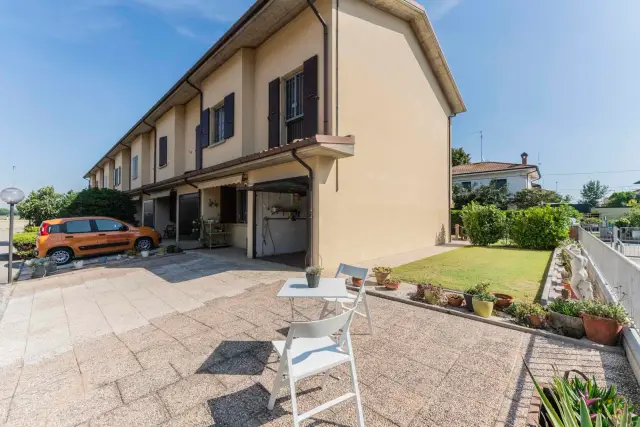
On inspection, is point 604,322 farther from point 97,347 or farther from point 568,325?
point 97,347

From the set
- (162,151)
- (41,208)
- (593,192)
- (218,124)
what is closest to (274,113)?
(218,124)

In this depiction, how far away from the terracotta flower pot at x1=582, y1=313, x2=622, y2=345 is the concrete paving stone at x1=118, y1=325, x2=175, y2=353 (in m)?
5.28

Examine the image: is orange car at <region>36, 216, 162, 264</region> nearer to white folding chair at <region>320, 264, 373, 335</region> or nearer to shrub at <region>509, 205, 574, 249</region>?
white folding chair at <region>320, 264, 373, 335</region>

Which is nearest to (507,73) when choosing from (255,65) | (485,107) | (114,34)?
(485,107)

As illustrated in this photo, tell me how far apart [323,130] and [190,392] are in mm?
6339

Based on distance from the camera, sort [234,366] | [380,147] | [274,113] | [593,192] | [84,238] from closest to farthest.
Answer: [234,366]
[274,113]
[380,147]
[84,238]
[593,192]

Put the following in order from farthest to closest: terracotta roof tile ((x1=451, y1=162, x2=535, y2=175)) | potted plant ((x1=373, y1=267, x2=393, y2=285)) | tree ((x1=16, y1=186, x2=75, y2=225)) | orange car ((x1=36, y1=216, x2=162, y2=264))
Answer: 1. terracotta roof tile ((x1=451, y1=162, x2=535, y2=175))
2. tree ((x1=16, y1=186, x2=75, y2=225))
3. orange car ((x1=36, y1=216, x2=162, y2=264))
4. potted plant ((x1=373, y1=267, x2=393, y2=285))

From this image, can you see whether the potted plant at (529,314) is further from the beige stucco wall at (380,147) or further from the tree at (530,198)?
the tree at (530,198)

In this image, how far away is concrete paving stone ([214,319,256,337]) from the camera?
149 inches

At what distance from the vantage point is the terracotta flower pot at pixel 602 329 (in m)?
3.20

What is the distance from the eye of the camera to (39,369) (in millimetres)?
3105

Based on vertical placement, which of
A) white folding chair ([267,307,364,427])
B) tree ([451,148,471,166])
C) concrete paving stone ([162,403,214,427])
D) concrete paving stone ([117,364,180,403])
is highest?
tree ([451,148,471,166])

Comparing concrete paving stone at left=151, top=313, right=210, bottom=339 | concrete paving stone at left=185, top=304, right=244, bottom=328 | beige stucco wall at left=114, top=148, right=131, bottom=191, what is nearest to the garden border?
concrete paving stone at left=185, top=304, right=244, bottom=328

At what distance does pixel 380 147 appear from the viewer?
9156 millimetres
